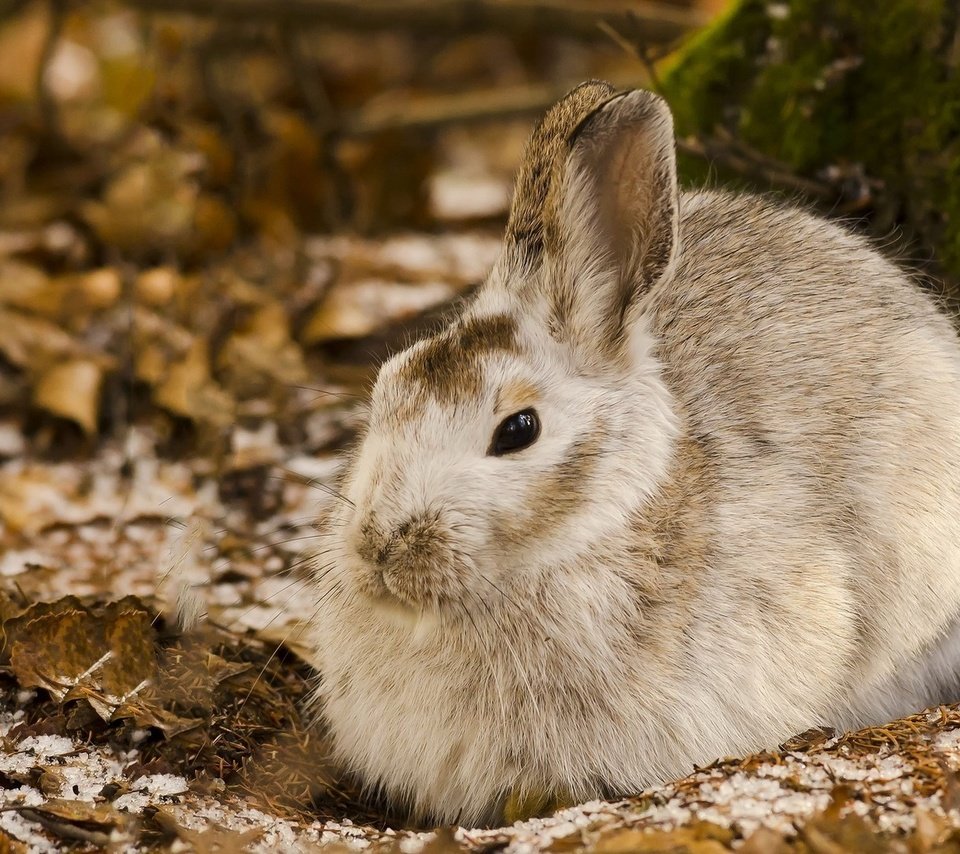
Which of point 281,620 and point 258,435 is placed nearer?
point 281,620

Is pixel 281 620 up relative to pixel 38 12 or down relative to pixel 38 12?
down

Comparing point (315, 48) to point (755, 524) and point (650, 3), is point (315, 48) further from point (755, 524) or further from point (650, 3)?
point (755, 524)

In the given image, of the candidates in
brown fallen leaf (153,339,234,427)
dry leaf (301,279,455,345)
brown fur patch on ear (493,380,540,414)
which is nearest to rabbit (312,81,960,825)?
brown fur patch on ear (493,380,540,414)

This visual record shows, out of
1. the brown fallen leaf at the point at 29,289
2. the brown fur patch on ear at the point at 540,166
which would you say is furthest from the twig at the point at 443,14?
the brown fur patch on ear at the point at 540,166

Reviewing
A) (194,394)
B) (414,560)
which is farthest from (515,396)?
(194,394)

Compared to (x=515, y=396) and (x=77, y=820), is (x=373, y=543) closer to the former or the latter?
(x=515, y=396)

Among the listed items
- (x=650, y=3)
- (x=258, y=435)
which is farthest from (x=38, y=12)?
(x=258, y=435)

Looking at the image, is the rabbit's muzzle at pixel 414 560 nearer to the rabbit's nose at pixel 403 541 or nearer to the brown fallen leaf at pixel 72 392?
the rabbit's nose at pixel 403 541
